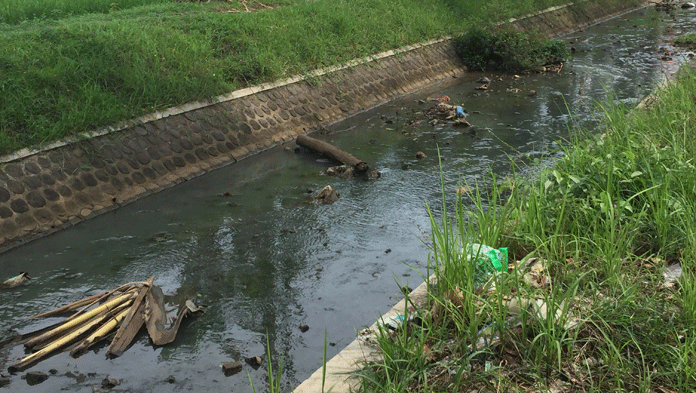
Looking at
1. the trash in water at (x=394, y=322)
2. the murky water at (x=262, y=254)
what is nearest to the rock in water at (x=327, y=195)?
the murky water at (x=262, y=254)

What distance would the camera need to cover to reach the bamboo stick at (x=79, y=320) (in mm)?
5227

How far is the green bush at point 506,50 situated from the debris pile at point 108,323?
12480 mm

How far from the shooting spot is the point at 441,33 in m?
17.1

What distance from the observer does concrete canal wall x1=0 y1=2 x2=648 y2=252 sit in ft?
24.8

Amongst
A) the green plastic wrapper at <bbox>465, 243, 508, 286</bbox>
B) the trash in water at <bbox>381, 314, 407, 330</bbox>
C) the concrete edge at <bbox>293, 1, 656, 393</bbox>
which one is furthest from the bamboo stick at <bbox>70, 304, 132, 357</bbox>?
the green plastic wrapper at <bbox>465, 243, 508, 286</bbox>

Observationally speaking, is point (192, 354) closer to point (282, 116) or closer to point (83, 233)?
point (83, 233)

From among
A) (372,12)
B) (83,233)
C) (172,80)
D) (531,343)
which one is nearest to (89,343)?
(83,233)

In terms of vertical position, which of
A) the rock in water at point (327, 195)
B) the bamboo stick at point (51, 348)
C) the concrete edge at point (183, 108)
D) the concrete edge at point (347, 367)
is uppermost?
the concrete edge at point (183, 108)

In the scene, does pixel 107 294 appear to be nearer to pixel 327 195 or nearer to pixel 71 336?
pixel 71 336

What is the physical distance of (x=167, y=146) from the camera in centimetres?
921

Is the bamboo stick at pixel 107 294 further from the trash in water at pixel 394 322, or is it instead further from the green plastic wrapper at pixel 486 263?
the green plastic wrapper at pixel 486 263

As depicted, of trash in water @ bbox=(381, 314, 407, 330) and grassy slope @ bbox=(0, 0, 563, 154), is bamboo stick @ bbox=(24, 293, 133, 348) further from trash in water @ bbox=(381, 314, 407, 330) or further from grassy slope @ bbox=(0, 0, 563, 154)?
grassy slope @ bbox=(0, 0, 563, 154)

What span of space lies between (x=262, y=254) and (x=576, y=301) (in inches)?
144

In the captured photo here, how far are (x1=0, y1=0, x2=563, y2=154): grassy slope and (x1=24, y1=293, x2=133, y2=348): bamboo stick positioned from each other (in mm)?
3274
